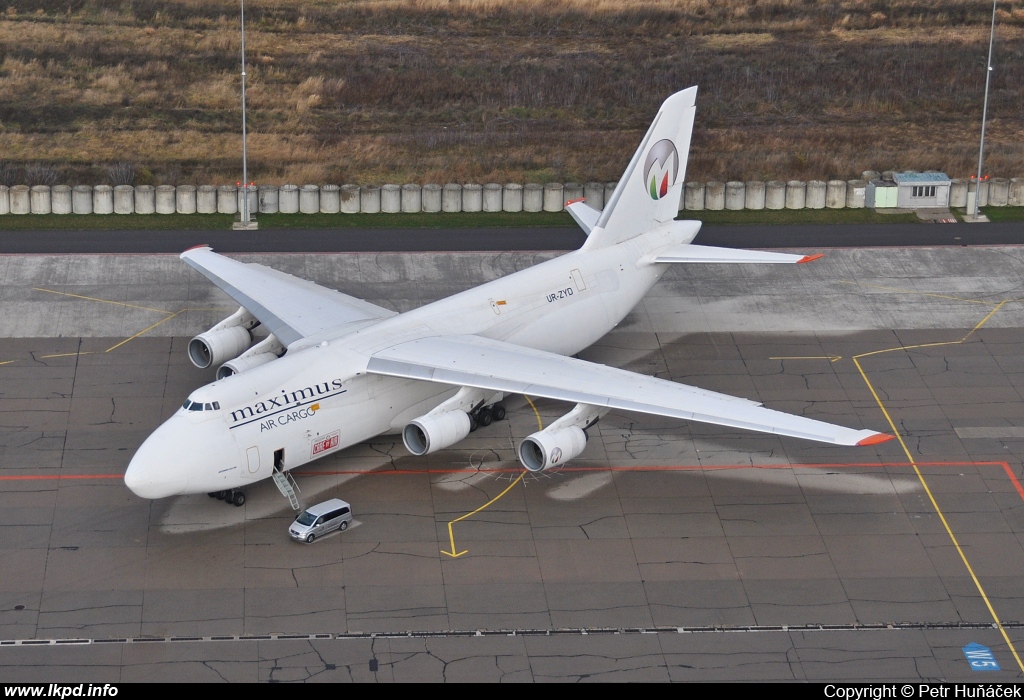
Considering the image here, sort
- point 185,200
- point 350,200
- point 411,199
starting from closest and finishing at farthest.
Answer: point 185,200 → point 350,200 → point 411,199

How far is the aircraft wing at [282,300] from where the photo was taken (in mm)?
49281

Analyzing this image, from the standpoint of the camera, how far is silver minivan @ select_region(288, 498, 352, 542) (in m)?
40.8

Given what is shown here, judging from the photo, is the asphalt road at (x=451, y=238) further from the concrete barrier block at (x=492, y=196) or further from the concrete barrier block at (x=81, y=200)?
the concrete barrier block at (x=81, y=200)

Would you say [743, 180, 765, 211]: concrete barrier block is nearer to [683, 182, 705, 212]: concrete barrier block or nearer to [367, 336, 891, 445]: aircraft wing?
[683, 182, 705, 212]: concrete barrier block

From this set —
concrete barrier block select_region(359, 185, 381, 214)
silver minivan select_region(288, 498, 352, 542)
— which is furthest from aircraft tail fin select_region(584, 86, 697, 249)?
concrete barrier block select_region(359, 185, 381, 214)

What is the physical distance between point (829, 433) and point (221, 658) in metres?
19.6

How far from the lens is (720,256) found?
172 ft

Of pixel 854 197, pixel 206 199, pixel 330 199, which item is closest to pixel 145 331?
pixel 206 199

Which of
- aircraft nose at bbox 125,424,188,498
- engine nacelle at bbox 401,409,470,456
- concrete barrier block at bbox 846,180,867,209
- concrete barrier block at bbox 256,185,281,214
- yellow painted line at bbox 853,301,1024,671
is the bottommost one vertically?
concrete barrier block at bbox 846,180,867,209

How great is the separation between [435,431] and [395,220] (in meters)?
28.4

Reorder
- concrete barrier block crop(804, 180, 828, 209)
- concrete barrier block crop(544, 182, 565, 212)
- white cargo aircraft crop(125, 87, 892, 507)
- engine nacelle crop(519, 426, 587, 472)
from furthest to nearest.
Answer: concrete barrier block crop(804, 180, 828, 209), concrete barrier block crop(544, 182, 565, 212), engine nacelle crop(519, 426, 587, 472), white cargo aircraft crop(125, 87, 892, 507)

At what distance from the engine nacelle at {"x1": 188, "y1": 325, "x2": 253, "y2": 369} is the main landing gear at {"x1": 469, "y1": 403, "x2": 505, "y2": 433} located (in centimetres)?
1063

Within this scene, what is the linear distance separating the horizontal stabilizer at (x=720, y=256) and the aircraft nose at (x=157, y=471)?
23274 millimetres

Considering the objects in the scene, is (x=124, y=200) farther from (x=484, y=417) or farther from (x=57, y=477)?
(x=484, y=417)
